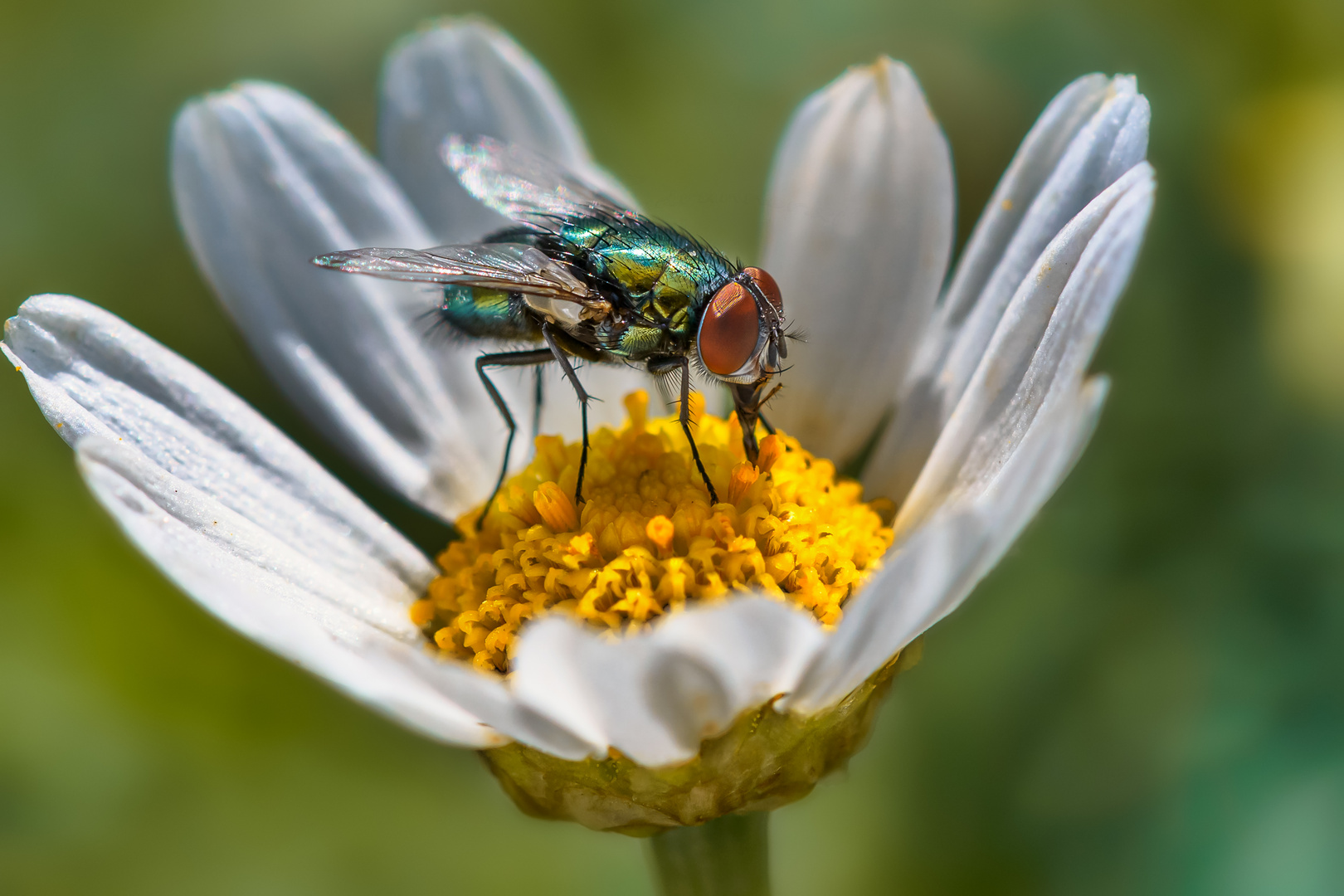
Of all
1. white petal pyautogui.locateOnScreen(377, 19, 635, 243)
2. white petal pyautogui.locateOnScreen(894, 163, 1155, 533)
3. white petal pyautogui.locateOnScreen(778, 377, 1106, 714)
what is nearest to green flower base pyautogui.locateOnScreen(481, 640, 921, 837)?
white petal pyautogui.locateOnScreen(778, 377, 1106, 714)

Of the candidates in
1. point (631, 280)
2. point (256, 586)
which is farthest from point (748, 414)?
point (256, 586)

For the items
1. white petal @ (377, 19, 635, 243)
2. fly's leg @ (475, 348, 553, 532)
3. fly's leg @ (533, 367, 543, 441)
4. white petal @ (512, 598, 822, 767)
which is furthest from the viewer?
white petal @ (377, 19, 635, 243)

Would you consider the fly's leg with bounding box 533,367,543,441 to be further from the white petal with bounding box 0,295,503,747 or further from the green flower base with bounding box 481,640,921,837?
the green flower base with bounding box 481,640,921,837

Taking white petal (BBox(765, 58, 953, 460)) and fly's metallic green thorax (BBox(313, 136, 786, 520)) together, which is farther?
white petal (BBox(765, 58, 953, 460))

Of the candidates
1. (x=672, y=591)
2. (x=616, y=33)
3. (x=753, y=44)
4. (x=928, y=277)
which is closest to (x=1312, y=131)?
(x=928, y=277)

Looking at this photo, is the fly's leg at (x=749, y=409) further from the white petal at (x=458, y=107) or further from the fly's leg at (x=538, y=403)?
the white petal at (x=458, y=107)

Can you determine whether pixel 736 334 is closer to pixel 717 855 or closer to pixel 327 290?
pixel 717 855
